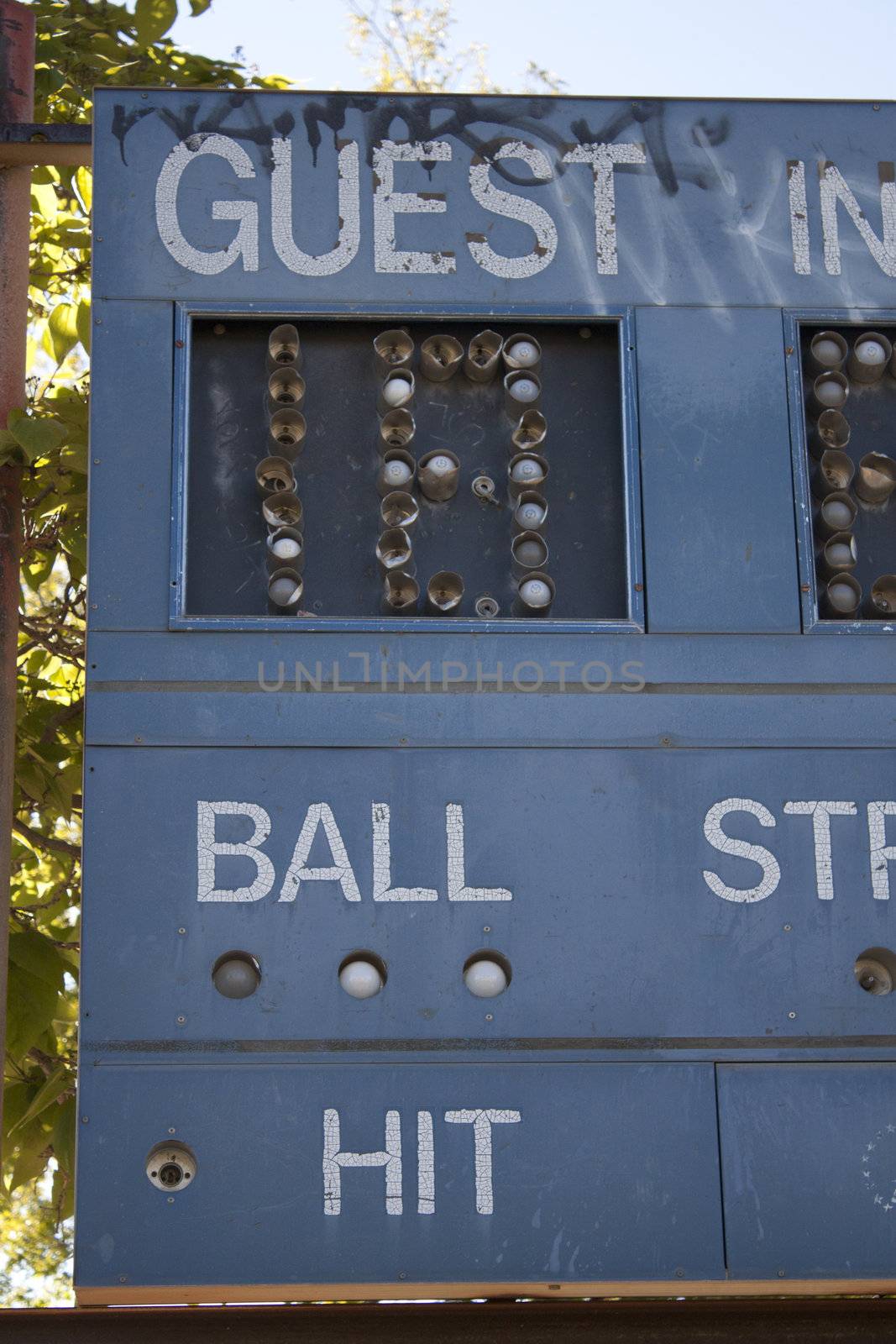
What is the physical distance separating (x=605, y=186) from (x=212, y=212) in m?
1.19

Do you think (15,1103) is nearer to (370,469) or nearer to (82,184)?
(370,469)

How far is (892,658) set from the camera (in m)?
5.41

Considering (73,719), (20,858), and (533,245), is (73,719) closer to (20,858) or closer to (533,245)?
(20,858)

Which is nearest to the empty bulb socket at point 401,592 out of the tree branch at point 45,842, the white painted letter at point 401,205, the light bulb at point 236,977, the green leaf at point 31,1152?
the white painted letter at point 401,205

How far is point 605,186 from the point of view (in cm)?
579

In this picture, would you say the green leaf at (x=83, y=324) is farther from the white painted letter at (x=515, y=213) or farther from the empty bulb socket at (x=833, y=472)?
the empty bulb socket at (x=833, y=472)

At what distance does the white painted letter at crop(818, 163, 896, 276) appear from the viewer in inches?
229

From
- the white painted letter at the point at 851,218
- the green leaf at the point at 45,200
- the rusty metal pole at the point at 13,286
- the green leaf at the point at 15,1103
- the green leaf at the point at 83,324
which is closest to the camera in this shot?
the white painted letter at the point at 851,218

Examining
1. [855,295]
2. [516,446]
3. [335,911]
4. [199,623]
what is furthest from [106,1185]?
[855,295]

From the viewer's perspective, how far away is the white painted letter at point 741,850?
5.21 m

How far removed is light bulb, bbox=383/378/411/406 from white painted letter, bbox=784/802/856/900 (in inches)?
62.7

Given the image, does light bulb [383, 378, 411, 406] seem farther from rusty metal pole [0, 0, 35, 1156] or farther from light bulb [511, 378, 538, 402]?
rusty metal pole [0, 0, 35, 1156]

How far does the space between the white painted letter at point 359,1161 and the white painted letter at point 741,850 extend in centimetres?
108

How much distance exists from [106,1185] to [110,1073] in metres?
0.28
